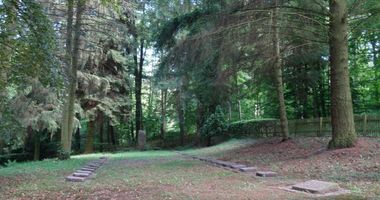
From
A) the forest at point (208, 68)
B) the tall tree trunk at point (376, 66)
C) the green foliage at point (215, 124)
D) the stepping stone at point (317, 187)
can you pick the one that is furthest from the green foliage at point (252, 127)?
the stepping stone at point (317, 187)

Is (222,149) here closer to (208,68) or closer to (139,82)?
(208,68)

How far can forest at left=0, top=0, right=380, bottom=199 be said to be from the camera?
350 inches

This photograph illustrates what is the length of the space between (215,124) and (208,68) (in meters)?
4.39

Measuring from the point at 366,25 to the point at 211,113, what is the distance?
14.5m

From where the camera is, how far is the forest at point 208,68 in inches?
350

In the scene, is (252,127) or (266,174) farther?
(252,127)

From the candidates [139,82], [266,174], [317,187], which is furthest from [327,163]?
[139,82]

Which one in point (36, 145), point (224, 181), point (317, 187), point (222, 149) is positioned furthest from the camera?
point (36, 145)

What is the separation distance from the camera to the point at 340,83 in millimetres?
11719

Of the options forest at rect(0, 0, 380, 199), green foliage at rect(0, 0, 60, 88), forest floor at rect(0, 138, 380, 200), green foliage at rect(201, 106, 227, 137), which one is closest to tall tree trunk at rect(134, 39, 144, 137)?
forest at rect(0, 0, 380, 199)

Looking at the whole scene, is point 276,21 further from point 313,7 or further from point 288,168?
point 288,168

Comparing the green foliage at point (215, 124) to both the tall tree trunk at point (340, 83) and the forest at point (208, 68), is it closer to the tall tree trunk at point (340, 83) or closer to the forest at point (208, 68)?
the forest at point (208, 68)

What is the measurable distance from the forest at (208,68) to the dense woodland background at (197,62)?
5cm

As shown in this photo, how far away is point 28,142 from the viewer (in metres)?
26.4
